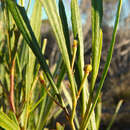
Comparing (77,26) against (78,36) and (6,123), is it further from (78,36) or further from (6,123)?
(6,123)

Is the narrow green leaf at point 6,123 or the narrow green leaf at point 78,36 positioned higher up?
the narrow green leaf at point 78,36

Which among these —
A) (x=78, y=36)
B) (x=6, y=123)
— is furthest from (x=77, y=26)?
(x=6, y=123)

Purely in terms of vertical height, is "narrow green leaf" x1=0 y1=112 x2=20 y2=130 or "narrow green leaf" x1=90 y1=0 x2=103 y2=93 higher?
"narrow green leaf" x1=90 y1=0 x2=103 y2=93

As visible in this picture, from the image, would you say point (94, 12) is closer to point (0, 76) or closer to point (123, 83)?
point (0, 76)

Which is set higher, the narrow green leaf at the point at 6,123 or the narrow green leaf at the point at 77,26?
the narrow green leaf at the point at 77,26

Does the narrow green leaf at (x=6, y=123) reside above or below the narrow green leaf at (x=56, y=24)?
below

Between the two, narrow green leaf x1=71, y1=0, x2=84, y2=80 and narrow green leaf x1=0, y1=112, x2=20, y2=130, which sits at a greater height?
narrow green leaf x1=71, y1=0, x2=84, y2=80

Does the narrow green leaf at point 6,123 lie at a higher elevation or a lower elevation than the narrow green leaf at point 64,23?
lower

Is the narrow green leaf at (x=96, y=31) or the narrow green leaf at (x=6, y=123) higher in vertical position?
the narrow green leaf at (x=96, y=31)

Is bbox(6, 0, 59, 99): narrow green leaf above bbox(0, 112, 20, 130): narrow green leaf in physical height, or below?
above

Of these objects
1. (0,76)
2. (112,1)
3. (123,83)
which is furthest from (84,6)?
(0,76)

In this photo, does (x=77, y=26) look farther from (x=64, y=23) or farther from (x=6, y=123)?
(x=6, y=123)
